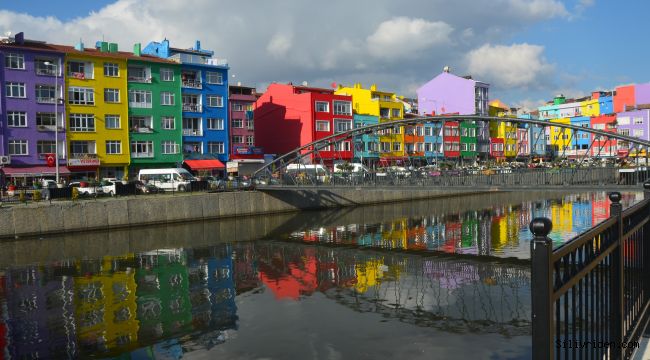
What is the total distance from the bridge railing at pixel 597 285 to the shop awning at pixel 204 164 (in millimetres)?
52933

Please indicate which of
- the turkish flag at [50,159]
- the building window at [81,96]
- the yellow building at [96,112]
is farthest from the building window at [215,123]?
the turkish flag at [50,159]

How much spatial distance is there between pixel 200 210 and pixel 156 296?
23589 mm

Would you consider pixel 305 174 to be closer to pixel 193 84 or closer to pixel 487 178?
pixel 487 178

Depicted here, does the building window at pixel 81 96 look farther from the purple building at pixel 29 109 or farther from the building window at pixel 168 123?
the building window at pixel 168 123

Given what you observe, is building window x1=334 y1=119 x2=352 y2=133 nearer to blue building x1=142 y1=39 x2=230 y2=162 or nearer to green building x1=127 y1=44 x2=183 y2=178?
blue building x1=142 y1=39 x2=230 y2=162

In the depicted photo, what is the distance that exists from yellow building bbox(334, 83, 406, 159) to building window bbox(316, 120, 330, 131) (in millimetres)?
8811

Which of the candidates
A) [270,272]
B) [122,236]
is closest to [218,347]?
[270,272]

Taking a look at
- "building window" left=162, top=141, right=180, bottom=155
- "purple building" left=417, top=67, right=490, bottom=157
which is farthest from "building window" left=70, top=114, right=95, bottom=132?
"purple building" left=417, top=67, right=490, bottom=157

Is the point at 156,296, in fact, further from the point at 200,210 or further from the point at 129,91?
the point at 129,91

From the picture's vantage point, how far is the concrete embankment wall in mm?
33594

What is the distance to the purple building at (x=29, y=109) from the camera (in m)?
46.9

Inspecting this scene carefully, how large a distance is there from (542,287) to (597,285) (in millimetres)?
2223

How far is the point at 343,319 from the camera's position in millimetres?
15422

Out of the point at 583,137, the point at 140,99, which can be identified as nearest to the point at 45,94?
the point at 140,99
